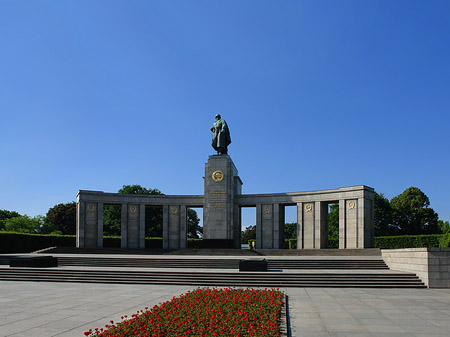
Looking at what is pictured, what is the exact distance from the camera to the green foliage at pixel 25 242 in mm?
40562

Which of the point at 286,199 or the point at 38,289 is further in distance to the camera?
the point at 286,199

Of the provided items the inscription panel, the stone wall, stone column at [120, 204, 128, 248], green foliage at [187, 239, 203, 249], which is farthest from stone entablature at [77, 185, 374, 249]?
the stone wall

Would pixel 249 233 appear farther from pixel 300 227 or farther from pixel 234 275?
pixel 234 275

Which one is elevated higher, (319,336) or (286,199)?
(286,199)

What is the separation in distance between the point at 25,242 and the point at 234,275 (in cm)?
3084

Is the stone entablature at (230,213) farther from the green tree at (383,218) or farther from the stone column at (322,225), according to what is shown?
the green tree at (383,218)

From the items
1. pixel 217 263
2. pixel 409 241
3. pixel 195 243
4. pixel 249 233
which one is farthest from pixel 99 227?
pixel 249 233

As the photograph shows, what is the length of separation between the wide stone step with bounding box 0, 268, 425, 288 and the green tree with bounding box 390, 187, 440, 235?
49900mm

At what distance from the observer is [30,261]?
79.4 ft

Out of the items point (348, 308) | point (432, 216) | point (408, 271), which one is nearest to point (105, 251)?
point (408, 271)

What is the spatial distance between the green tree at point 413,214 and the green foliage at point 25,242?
1993 inches

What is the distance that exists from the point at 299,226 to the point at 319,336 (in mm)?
33609

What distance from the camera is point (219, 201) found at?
41719mm

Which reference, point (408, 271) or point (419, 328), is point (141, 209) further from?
point (419, 328)
